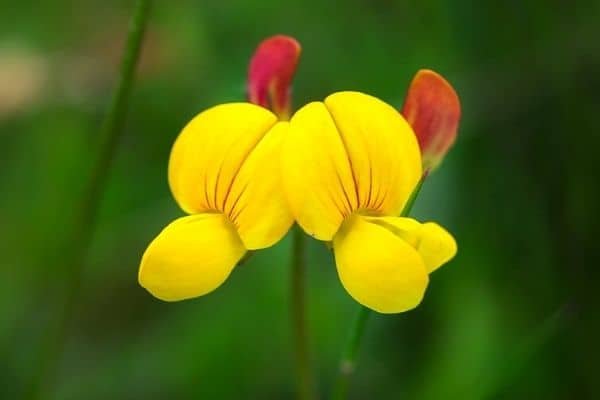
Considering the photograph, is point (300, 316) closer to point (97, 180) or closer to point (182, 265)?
point (182, 265)

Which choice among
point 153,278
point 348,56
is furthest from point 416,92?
point 348,56

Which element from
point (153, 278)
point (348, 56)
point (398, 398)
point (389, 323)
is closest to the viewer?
point (153, 278)

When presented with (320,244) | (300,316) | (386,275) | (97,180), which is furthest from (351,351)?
(320,244)

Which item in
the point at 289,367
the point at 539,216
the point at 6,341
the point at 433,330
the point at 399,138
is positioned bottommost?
the point at 6,341

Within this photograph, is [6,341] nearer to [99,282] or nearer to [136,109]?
[99,282]

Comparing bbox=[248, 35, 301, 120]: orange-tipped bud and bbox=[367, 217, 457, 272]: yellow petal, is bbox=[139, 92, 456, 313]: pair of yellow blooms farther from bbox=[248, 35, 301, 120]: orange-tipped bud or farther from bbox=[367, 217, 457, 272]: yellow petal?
bbox=[248, 35, 301, 120]: orange-tipped bud

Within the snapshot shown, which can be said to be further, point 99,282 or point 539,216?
point 99,282

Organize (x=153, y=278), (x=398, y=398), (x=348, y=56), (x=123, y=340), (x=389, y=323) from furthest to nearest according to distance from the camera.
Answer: (x=348, y=56) < (x=123, y=340) < (x=389, y=323) < (x=398, y=398) < (x=153, y=278)

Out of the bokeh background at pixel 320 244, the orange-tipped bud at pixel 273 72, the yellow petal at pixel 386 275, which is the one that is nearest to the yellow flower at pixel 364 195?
the yellow petal at pixel 386 275
